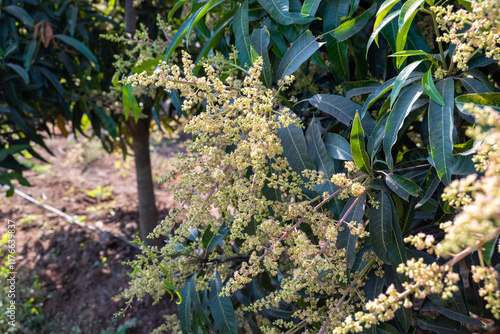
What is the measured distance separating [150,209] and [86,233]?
115cm

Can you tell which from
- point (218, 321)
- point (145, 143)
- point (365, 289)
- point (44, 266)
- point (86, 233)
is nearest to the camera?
point (365, 289)

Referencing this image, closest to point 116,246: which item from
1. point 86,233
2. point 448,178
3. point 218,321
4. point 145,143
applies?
point 86,233

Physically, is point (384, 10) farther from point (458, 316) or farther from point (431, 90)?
point (458, 316)

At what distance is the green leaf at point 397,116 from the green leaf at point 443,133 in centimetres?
5

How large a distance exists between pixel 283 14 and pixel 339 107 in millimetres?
334

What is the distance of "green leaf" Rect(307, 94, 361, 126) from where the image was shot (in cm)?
112

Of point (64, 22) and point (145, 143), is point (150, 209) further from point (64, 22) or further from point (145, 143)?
point (64, 22)

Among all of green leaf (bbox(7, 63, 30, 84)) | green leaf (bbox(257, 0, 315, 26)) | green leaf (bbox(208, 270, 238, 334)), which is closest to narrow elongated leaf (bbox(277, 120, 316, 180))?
green leaf (bbox(257, 0, 315, 26))

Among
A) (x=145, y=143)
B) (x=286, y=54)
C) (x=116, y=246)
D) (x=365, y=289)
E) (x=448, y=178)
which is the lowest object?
(x=365, y=289)

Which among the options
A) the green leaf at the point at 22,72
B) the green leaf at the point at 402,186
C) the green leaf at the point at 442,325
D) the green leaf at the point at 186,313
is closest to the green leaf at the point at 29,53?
the green leaf at the point at 22,72

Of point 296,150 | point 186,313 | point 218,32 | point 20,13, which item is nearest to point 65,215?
point 20,13

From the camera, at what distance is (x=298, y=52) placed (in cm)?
115

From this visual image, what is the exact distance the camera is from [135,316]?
112 inches

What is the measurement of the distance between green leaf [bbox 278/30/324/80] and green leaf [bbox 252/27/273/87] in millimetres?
46
